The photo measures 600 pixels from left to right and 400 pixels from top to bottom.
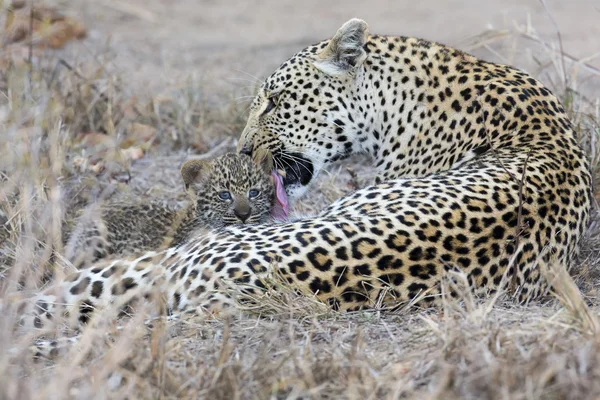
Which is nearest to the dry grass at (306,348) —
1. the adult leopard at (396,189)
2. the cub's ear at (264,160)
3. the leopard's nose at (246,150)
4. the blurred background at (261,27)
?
the adult leopard at (396,189)

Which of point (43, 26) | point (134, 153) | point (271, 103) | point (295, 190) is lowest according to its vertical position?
point (134, 153)

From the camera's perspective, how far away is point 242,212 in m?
5.86

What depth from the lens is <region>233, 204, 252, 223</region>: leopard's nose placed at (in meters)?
5.86

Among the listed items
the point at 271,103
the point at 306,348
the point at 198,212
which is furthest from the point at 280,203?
the point at 306,348

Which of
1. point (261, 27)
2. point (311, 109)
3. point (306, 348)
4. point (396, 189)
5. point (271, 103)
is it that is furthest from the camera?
point (261, 27)

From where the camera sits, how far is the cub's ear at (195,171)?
19.8 feet

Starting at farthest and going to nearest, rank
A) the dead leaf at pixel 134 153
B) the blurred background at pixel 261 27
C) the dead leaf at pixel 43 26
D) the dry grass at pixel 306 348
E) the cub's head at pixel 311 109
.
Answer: the blurred background at pixel 261 27 → the dead leaf at pixel 43 26 → the dead leaf at pixel 134 153 → the cub's head at pixel 311 109 → the dry grass at pixel 306 348

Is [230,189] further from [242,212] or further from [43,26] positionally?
[43,26]

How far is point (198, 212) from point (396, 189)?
168 centimetres

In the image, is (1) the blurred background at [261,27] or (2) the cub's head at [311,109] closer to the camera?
(2) the cub's head at [311,109]

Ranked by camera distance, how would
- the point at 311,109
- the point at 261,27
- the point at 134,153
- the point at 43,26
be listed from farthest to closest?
the point at 261,27
the point at 43,26
the point at 134,153
the point at 311,109

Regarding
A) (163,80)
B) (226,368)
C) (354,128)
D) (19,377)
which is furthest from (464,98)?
(163,80)

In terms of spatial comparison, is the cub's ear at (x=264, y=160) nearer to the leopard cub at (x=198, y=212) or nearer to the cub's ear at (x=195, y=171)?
the leopard cub at (x=198, y=212)

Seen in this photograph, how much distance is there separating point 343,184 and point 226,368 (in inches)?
143
